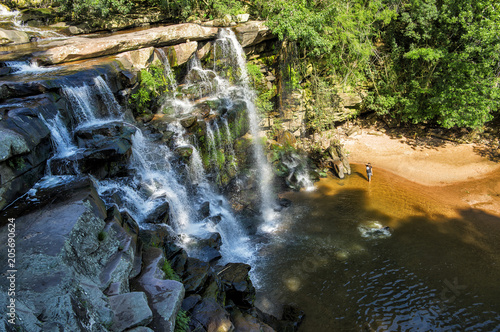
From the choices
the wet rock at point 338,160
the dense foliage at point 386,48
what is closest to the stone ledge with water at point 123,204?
the dense foliage at point 386,48

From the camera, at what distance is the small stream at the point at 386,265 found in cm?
931

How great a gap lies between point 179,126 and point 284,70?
9771mm

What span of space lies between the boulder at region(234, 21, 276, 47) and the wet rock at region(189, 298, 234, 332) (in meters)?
16.5

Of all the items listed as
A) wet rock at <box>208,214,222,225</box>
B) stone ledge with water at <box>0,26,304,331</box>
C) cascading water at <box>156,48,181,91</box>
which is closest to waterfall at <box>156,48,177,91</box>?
cascading water at <box>156,48,181,91</box>

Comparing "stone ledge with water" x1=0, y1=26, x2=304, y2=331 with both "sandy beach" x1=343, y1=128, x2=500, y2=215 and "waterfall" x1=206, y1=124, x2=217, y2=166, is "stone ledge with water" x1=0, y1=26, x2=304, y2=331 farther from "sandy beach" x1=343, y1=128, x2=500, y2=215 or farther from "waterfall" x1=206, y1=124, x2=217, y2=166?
"sandy beach" x1=343, y1=128, x2=500, y2=215

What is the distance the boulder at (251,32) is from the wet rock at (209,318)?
16504 mm

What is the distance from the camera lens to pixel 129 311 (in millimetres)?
5602

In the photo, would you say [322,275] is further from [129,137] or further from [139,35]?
[139,35]

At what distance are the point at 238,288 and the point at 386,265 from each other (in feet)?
20.2

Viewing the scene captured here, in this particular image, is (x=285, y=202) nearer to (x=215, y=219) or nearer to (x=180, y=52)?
(x=215, y=219)

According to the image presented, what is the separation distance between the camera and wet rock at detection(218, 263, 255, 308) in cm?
902

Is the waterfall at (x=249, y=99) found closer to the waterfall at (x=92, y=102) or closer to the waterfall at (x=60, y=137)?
the waterfall at (x=92, y=102)

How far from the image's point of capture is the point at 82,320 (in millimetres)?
4887

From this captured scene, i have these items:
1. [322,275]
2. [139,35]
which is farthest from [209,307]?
[139,35]
